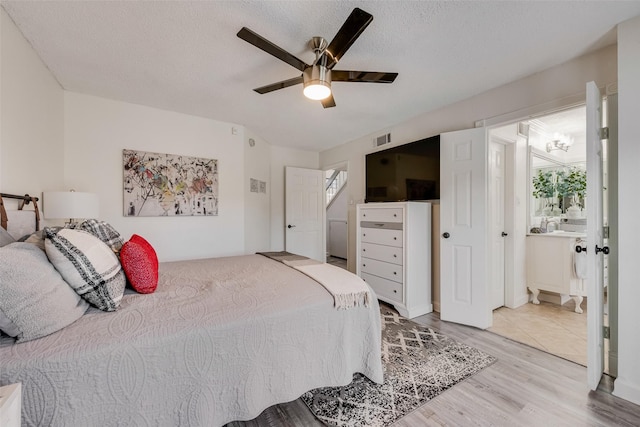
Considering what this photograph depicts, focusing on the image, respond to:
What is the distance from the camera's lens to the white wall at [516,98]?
196cm

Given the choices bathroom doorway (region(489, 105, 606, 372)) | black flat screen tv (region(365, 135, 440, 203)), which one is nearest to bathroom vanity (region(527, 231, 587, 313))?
bathroom doorway (region(489, 105, 606, 372))

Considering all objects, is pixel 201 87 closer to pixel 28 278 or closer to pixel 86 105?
pixel 86 105

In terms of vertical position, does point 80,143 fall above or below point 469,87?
below

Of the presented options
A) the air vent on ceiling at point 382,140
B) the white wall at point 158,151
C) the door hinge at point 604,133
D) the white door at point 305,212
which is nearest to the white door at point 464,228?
the door hinge at point 604,133

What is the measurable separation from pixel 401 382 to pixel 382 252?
1.56 m

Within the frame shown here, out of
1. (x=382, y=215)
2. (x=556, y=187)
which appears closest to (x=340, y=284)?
(x=382, y=215)

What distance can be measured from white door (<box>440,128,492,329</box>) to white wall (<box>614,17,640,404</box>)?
0.95 metres

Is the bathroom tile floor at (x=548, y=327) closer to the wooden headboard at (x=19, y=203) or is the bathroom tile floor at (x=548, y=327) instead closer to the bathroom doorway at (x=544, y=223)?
the bathroom doorway at (x=544, y=223)

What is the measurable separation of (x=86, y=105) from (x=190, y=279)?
94.0 inches

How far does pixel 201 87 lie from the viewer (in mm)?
2521

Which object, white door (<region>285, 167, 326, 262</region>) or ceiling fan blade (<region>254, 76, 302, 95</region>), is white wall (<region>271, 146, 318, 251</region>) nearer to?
white door (<region>285, 167, 326, 262</region>)

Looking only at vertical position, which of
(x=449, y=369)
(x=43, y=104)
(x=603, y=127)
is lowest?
(x=449, y=369)

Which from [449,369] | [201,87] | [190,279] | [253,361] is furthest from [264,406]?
[201,87]

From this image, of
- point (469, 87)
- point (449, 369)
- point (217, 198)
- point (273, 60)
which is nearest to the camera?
point (449, 369)
